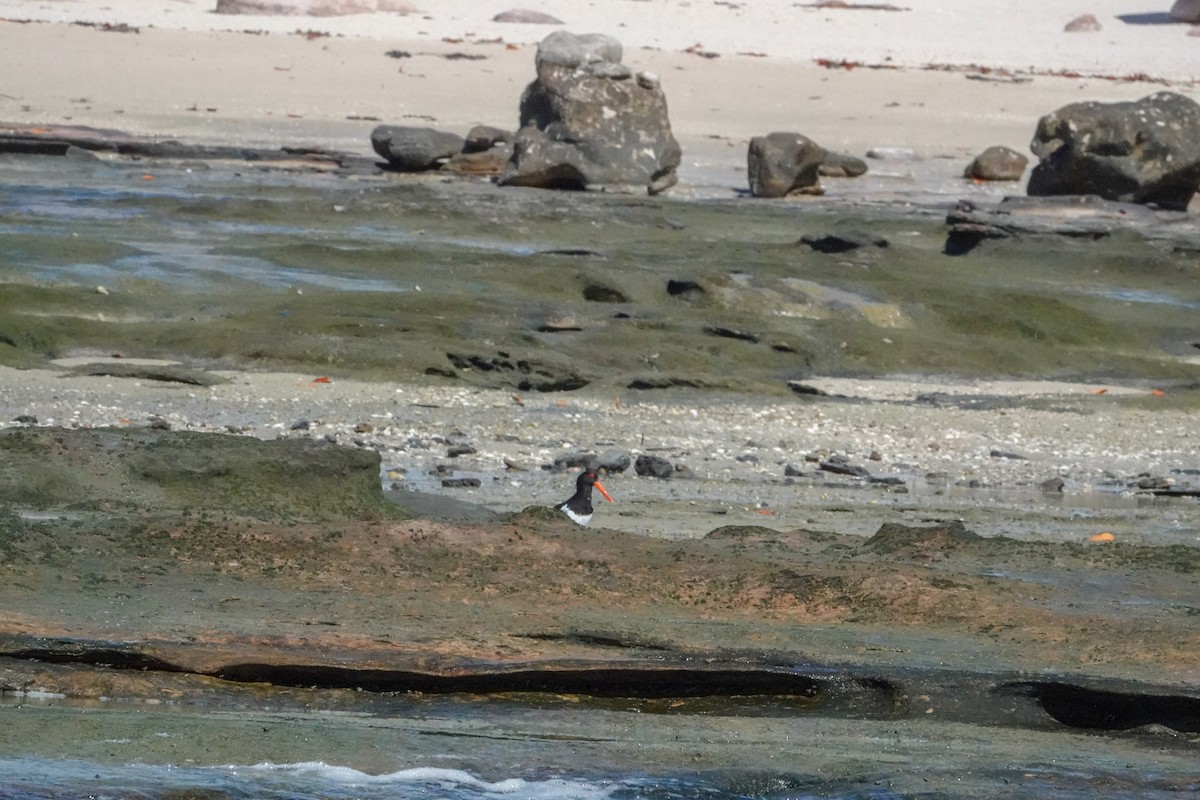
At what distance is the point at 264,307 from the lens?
37.8 feet

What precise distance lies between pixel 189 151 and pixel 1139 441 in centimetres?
1238

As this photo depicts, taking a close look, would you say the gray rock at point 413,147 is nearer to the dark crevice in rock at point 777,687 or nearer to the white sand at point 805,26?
the white sand at point 805,26

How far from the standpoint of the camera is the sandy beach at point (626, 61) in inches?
914

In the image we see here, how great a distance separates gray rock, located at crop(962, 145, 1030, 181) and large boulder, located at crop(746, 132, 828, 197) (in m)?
2.81

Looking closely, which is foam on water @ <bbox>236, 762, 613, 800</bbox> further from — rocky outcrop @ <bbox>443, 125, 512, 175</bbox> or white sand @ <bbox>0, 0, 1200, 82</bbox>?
white sand @ <bbox>0, 0, 1200, 82</bbox>

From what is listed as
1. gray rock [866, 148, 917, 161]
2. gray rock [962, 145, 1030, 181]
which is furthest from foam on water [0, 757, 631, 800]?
gray rock [866, 148, 917, 161]

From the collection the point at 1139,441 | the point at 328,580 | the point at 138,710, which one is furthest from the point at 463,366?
the point at 138,710

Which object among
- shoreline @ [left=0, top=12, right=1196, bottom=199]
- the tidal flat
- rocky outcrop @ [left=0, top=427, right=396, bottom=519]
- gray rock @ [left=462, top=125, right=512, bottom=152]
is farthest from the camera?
shoreline @ [left=0, top=12, right=1196, bottom=199]

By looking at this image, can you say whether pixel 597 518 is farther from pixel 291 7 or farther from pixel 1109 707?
pixel 291 7

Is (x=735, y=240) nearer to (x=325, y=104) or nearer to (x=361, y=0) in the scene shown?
(x=325, y=104)

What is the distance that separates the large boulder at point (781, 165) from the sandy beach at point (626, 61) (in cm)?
144

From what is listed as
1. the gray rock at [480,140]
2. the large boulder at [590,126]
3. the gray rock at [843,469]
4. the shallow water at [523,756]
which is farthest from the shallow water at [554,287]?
the shallow water at [523,756]

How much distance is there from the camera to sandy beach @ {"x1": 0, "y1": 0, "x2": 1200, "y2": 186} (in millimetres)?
23219

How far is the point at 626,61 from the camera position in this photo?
30.0m
